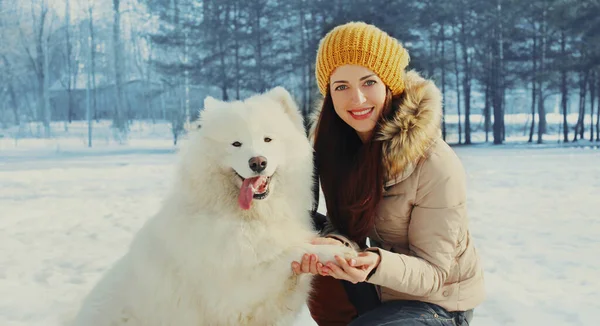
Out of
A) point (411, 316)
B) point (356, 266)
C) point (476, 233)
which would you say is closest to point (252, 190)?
point (356, 266)

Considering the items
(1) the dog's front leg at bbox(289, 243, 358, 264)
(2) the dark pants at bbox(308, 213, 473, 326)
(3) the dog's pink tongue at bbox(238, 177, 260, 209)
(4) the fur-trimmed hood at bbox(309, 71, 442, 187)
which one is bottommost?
(2) the dark pants at bbox(308, 213, 473, 326)

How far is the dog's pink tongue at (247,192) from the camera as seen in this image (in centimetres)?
201

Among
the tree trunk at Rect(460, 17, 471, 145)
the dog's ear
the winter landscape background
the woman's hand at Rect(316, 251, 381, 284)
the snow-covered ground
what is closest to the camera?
the woman's hand at Rect(316, 251, 381, 284)

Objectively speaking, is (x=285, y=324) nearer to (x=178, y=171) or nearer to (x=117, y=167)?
(x=178, y=171)

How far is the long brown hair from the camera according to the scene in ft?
6.86

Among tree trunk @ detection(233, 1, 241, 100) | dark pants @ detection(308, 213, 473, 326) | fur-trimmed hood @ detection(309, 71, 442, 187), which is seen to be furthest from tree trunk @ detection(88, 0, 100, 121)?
fur-trimmed hood @ detection(309, 71, 442, 187)

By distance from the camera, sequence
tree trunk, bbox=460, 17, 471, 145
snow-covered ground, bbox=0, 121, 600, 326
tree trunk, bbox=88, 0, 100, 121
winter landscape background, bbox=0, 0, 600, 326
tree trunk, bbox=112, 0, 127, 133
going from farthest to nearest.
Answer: tree trunk, bbox=112, 0, 127, 133 < tree trunk, bbox=88, 0, 100, 121 < tree trunk, bbox=460, 17, 471, 145 < winter landscape background, bbox=0, 0, 600, 326 < snow-covered ground, bbox=0, 121, 600, 326

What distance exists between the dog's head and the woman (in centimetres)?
24

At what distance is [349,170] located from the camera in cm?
230

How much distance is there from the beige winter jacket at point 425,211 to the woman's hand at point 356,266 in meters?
0.04

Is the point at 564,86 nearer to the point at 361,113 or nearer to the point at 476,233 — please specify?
the point at 476,233

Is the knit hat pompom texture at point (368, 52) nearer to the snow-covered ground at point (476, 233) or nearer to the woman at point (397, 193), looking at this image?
the woman at point (397, 193)

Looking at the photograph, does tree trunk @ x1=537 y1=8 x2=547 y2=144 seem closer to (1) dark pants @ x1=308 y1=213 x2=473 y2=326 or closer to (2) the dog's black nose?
(1) dark pants @ x1=308 y1=213 x2=473 y2=326

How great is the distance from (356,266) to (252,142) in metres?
0.63
